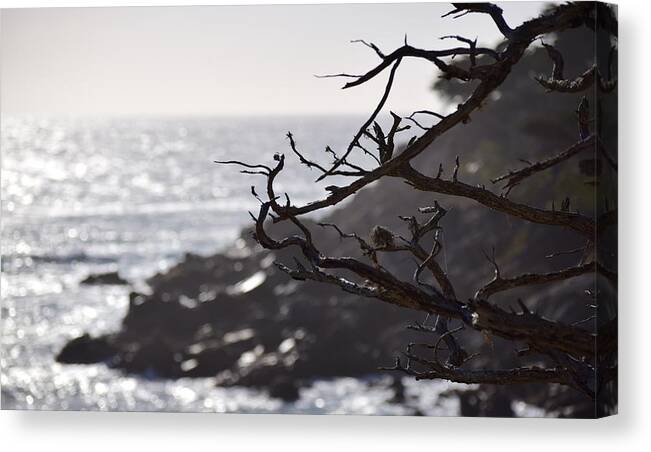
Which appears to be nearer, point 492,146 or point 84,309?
point 84,309

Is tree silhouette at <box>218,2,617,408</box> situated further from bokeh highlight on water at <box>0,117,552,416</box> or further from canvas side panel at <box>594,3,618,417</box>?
bokeh highlight on water at <box>0,117,552,416</box>

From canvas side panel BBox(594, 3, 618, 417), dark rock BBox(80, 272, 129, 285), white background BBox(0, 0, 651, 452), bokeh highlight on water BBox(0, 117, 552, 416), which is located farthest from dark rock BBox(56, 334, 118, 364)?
canvas side panel BBox(594, 3, 618, 417)

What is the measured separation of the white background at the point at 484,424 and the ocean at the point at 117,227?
1.32ft

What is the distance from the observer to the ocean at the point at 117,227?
20.5 feet

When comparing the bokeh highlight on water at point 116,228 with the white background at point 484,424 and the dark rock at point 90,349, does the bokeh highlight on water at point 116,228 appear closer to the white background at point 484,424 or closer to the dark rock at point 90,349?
the dark rock at point 90,349

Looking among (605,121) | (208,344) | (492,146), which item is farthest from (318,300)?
(605,121)

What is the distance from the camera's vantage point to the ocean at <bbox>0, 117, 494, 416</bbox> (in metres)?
6.26

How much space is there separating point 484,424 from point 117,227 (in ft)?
9.38

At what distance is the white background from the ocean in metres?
0.40

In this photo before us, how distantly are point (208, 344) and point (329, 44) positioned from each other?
10.1 ft

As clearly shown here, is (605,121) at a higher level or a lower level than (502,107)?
lower

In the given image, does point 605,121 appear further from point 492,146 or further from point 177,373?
point 492,146

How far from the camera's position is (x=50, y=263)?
6875 mm

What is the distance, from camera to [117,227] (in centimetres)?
709
